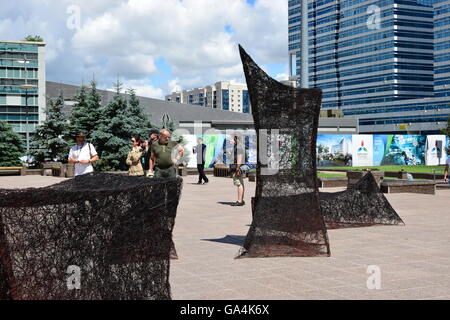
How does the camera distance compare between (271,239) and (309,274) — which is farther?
(271,239)

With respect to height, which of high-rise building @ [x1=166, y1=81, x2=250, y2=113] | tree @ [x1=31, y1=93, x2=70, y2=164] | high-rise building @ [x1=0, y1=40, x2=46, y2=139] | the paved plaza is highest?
high-rise building @ [x1=166, y1=81, x2=250, y2=113]

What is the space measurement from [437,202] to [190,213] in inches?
263

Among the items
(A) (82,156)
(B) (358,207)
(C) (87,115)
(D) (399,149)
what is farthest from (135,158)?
(D) (399,149)

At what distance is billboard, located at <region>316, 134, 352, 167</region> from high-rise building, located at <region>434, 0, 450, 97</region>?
8761cm

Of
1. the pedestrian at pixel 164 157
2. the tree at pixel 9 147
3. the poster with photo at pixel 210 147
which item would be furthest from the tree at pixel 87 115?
the pedestrian at pixel 164 157

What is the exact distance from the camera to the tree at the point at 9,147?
37406 millimetres

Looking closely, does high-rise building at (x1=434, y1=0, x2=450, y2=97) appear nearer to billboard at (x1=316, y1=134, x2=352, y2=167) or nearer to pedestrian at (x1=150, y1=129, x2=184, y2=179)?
billboard at (x1=316, y1=134, x2=352, y2=167)

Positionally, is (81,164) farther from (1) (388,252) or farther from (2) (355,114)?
(2) (355,114)

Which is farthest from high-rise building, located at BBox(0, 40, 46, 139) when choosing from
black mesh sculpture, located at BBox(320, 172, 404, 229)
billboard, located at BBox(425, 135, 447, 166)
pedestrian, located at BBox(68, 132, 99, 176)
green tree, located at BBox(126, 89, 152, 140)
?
black mesh sculpture, located at BBox(320, 172, 404, 229)

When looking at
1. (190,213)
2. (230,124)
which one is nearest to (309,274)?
(190,213)

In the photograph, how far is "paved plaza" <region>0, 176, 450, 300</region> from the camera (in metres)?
5.40

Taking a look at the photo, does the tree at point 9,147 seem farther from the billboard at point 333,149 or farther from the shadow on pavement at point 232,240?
the shadow on pavement at point 232,240

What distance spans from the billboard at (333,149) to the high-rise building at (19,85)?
4014 cm

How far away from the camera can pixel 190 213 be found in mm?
12273
